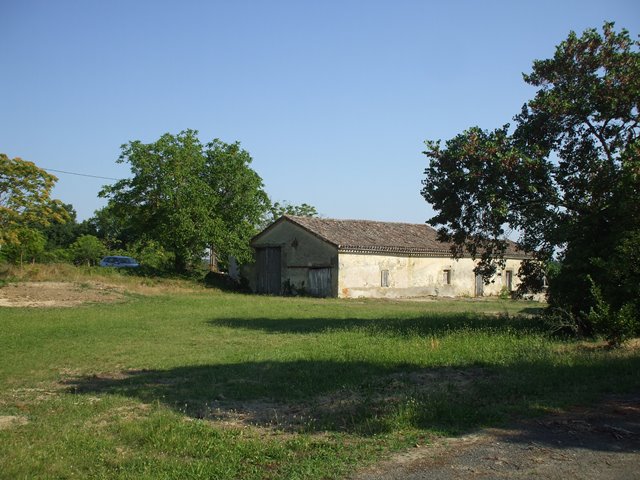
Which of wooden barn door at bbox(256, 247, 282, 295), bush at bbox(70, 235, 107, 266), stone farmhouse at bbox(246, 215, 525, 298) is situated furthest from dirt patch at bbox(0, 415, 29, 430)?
bush at bbox(70, 235, 107, 266)

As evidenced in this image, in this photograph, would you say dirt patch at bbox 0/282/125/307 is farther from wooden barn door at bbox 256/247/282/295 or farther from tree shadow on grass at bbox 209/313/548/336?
wooden barn door at bbox 256/247/282/295

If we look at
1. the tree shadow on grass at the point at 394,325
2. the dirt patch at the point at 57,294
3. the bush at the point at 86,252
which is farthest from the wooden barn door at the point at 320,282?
the bush at the point at 86,252

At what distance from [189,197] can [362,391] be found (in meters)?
28.1

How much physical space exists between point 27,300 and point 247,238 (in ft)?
49.9

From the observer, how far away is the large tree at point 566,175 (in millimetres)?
13141

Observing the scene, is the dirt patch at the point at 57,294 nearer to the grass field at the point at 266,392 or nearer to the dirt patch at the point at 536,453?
the grass field at the point at 266,392

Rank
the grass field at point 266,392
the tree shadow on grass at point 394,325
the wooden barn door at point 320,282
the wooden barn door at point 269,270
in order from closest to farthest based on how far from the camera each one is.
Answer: the grass field at point 266,392
the tree shadow on grass at point 394,325
the wooden barn door at point 320,282
the wooden barn door at point 269,270

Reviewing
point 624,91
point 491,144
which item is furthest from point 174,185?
point 624,91

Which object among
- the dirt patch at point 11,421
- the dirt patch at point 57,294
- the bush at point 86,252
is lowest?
the dirt patch at point 11,421

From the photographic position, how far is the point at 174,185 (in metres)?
34.9

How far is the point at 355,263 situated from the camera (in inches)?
1355

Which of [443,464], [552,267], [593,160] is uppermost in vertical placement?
[593,160]

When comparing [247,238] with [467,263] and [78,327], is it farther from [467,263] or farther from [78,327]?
[78,327]

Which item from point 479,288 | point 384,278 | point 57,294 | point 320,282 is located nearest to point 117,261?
point 57,294
